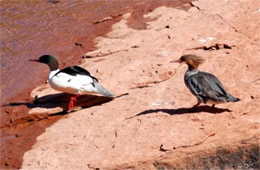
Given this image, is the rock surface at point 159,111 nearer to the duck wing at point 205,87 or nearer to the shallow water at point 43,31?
the duck wing at point 205,87

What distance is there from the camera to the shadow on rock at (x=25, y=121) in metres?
6.79

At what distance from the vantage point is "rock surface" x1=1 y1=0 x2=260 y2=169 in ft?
18.9

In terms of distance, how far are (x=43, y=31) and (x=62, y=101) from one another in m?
3.06

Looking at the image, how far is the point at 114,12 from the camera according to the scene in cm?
1134

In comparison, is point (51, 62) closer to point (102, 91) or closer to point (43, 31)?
point (102, 91)

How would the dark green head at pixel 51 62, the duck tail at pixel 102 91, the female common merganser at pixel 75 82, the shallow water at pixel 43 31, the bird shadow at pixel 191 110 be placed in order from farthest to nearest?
the shallow water at pixel 43 31 < the dark green head at pixel 51 62 < the female common merganser at pixel 75 82 < the duck tail at pixel 102 91 < the bird shadow at pixel 191 110

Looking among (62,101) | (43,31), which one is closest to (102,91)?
(62,101)

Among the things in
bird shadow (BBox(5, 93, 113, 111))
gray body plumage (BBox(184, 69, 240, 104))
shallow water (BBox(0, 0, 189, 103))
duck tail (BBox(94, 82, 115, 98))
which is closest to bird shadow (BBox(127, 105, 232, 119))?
gray body plumage (BBox(184, 69, 240, 104))

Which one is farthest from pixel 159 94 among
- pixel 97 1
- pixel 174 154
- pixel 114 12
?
pixel 97 1

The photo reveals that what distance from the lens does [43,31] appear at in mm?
10688

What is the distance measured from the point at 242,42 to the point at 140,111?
2027 millimetres

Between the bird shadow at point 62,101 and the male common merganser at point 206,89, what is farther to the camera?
the bird shadow at point 62,101

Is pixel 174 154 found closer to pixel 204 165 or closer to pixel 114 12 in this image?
pixel 204 165

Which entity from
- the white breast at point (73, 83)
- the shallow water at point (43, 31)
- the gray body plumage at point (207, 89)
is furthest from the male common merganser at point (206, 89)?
the shallow water at point (43, 31)
